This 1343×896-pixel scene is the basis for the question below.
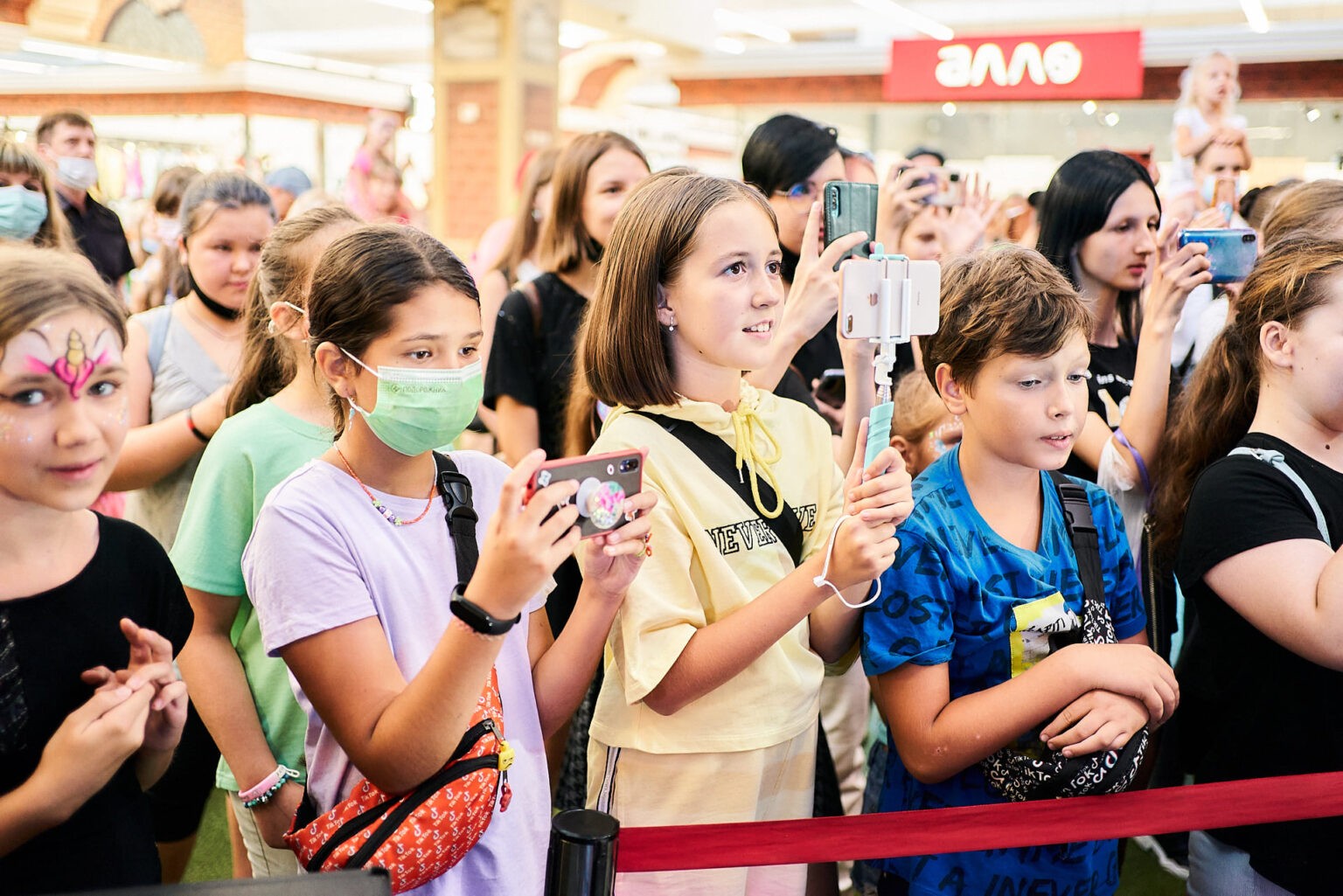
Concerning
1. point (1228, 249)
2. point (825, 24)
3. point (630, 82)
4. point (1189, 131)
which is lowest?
point (1228, 249)

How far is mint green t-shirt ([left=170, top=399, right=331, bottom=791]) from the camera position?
1672 mm

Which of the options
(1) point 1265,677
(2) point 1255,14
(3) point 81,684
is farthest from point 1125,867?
(2) point 1255,14

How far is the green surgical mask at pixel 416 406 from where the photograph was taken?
1385 mm

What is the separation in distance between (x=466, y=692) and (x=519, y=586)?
15cm

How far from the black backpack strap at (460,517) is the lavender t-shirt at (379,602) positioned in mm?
22

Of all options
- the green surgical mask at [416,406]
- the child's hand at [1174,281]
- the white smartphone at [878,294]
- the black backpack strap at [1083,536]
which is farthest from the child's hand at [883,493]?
the child's hand at [1174,281]

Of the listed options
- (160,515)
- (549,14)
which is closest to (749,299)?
(160,515)

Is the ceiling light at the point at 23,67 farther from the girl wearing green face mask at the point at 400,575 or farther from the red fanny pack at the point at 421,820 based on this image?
the red fanny pack at the point at 421,820

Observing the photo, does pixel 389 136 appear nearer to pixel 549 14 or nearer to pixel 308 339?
pixel 549 14

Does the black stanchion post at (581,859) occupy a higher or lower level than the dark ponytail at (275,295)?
lower

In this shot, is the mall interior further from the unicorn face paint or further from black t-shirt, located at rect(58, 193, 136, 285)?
the unicorn face paint

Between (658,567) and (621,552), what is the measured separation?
28cm

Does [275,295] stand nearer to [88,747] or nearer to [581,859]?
[88,747]

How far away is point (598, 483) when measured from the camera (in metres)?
1.22
